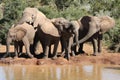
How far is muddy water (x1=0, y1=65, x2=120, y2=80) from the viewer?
12.9 m

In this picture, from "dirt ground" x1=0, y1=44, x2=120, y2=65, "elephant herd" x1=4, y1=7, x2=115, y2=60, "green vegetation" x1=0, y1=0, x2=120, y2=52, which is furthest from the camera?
"green vegetation" x1=0, y1=0, x2=120, y2=52

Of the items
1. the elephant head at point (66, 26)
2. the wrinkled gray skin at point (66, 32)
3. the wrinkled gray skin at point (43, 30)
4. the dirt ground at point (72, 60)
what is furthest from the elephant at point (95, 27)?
the wrinkled gray skin at point (43, 30)

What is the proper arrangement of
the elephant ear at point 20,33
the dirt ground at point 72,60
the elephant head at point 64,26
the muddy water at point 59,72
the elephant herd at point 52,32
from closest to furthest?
the muddy water at point 59,72, the dirt ground at point 72,60, the elephant head at point 64,26, the elephant herd at point 52,32, the elephant ear at point 20,33

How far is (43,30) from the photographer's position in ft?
54.9

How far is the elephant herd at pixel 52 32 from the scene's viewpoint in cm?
1667

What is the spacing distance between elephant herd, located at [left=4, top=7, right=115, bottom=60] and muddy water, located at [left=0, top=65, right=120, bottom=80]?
4.54 feet

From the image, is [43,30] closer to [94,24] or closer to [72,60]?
→ [72,60]

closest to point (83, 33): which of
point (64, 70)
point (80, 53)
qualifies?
point (80, 53)

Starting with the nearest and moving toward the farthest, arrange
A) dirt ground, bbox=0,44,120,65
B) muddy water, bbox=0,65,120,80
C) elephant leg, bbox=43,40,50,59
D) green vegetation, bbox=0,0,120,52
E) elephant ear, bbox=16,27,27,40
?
1. muddy water, bbox=0,65,120,80
2. dirt ground, bbox=0,44,120,65
3. elephant leg, bbox=43,40,50,59
4. elephant ear, bbox=16,27,27,40
5. green vegetation, bbox=0,0,120,52

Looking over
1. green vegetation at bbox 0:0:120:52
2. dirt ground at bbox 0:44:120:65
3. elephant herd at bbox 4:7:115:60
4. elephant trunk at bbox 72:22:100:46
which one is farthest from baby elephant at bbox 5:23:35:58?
green vegetation at bbox 0:0:120:52

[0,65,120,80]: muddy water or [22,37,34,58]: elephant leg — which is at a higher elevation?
[22,37,34,58]: elephant leg

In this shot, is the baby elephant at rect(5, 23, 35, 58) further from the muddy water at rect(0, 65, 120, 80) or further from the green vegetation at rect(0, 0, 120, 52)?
the green vegetation at rect(0, 0, 120, 52)

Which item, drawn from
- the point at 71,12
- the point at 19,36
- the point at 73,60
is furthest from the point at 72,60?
the point at 71,12

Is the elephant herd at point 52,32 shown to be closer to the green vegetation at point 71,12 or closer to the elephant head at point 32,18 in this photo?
the elephant head at point 32,18
